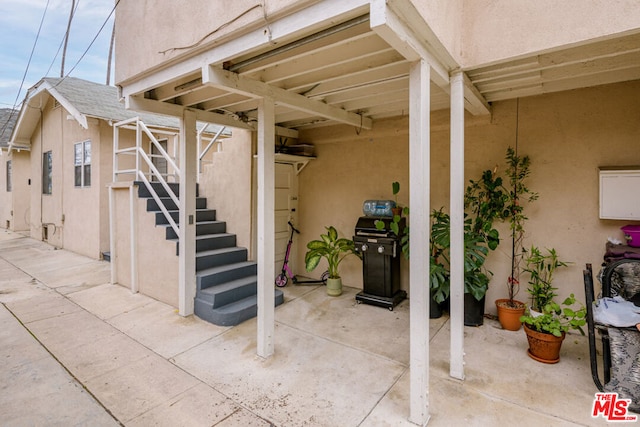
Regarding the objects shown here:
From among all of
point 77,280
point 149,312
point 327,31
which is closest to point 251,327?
point 149,312

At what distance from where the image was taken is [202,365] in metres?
3.03

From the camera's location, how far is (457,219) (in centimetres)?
282

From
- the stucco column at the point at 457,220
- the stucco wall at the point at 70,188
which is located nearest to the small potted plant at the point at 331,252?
the stucco column at the point at 457,220

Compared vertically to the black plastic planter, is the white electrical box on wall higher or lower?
higher

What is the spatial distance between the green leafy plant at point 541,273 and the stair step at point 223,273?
148 inches

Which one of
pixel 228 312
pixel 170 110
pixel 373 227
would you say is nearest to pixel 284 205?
pixel 373 227

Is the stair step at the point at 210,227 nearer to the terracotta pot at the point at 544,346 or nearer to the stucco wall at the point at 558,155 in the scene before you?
the stucco wall at the point at 558,155

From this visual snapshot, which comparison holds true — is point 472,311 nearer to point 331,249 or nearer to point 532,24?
point 331,249

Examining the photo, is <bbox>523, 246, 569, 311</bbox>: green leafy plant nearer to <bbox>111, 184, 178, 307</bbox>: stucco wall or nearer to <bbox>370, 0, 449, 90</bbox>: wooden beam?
<bbox>370, 0, 449, 90</bbox>: wooden beam

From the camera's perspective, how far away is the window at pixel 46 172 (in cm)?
995

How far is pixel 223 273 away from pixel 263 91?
2.67 m

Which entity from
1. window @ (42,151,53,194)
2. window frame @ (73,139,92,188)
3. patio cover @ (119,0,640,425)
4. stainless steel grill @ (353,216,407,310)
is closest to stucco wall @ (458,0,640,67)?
patio cover @ (119,0,640,425)

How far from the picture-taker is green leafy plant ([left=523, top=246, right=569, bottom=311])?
3605mm

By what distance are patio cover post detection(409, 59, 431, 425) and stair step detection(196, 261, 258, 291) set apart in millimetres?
3017
